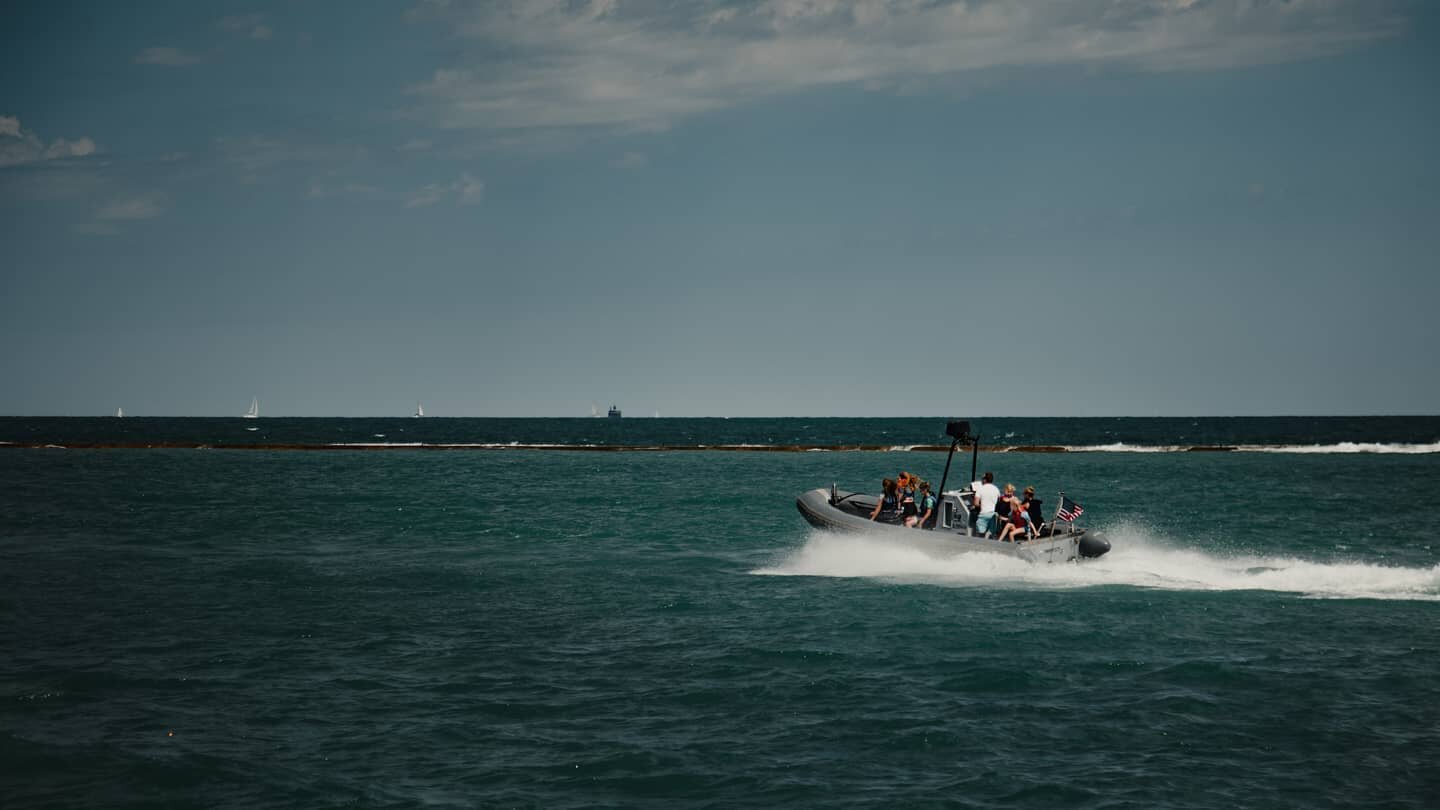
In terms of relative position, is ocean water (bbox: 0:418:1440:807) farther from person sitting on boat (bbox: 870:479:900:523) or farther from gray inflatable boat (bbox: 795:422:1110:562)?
person sitting on boat (bbox: 870:479:900:523)

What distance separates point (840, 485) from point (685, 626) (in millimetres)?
42635

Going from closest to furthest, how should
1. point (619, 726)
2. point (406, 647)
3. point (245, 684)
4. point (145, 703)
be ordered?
point (619, 726)
point (145, 703)
point (245, 684)
point (406, 647)

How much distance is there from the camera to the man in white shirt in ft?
83.7

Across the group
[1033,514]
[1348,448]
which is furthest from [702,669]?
[1348,448]

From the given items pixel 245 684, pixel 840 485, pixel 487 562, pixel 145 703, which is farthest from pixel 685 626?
pixel 840 485

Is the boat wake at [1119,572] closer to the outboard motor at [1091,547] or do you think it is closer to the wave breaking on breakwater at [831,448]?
the outboard motor at [1091,547]

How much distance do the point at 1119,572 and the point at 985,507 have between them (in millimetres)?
3639

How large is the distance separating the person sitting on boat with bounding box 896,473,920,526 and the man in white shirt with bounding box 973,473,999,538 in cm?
150

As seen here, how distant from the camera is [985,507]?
25547 millimetres

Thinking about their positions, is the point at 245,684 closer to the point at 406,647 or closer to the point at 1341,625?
the point at 406,647

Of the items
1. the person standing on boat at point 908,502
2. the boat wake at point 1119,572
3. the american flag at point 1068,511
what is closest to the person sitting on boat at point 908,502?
the person standing on boat at point 908,502

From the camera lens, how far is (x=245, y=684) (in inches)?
612

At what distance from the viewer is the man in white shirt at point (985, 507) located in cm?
2550

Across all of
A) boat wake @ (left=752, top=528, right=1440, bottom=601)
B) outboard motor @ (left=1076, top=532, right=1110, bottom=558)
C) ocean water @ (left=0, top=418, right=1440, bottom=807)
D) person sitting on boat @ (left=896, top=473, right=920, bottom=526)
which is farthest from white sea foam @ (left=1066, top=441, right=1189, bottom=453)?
person sitting on boat @ (left=896, top=473, right=920, bottom=526)
